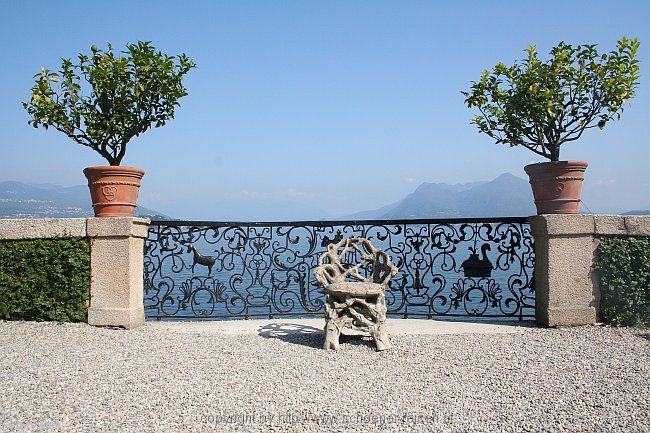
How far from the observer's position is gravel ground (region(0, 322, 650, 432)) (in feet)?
10.5

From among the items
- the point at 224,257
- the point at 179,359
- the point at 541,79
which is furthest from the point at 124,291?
the point at 541,79

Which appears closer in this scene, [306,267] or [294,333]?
[294,333]

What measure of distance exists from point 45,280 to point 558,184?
18.7 ft

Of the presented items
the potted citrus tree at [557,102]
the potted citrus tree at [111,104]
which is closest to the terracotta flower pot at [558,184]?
the potted citrus tree at [557,102]

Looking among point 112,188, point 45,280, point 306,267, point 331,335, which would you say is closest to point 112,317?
point 45,280

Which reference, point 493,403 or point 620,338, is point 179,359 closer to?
point 493,403

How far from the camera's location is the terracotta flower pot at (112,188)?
227 inches

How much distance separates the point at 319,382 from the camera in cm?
388

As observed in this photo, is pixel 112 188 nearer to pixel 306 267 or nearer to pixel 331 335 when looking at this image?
pixel 306 267

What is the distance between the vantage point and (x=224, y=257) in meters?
6.40

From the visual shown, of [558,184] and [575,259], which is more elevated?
[558,184]

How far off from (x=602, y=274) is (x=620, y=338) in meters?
0.76

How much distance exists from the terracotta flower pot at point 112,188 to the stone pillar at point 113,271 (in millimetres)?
157

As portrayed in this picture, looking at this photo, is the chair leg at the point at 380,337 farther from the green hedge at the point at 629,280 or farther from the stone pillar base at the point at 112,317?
the stone pillar base at the point at 112,317
